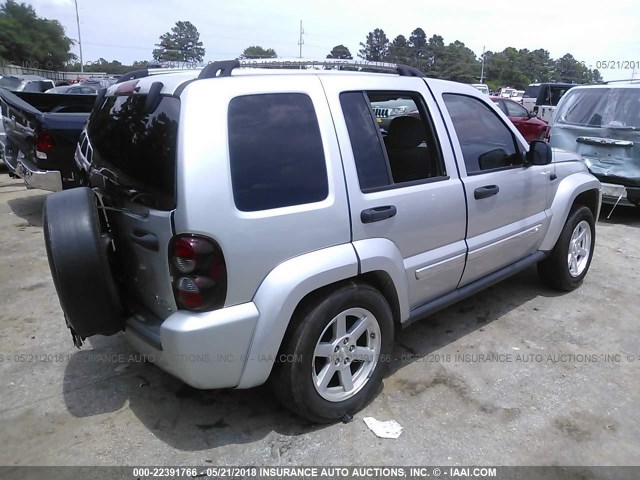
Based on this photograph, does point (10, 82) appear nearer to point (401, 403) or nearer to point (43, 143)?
point (43, 143)

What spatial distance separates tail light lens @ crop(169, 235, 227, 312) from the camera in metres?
2.27

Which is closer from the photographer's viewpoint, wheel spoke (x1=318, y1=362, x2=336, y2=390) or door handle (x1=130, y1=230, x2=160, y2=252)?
door handle (x1=130, y1=230, x2=160, y2=252)

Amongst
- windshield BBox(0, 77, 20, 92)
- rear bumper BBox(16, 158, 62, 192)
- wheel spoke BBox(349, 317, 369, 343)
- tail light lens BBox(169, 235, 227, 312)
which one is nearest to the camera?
tail light lens BBox(169, 235, 227, 312)

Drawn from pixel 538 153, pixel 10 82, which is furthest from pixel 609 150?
pixel 10 82

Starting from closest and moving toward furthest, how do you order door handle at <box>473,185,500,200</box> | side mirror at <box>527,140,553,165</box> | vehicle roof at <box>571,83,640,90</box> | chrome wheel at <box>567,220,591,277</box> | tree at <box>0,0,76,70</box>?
door handle at <box>473,185,500,200</box>
side mirror at <box>527,140,553,165</box>
chrome wheel at <box>567,220,591,277</box>
vehicle roof at <box>571,83,640,90</box>
tree at <box>0,0,76,70</box>

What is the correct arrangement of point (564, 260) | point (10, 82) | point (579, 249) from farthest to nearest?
point (10, 82), point (579, 249), point (564, 260)

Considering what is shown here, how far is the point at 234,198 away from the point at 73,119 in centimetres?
511

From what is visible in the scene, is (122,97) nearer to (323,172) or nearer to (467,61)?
(323,172)

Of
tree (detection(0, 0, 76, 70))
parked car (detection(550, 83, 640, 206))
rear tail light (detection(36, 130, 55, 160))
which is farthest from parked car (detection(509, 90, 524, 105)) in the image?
tree (detection(0, 0, 76, 70))

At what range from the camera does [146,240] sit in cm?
246

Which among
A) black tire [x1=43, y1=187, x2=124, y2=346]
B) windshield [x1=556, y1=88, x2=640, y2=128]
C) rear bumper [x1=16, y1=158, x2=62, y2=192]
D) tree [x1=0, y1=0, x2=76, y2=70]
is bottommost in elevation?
rear bumper [x1=16, y1=158, x2=62, y2=192]

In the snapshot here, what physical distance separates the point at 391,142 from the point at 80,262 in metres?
2.14

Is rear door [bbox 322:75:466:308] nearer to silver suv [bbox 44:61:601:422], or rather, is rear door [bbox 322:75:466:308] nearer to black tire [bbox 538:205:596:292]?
silver suv [bbox 44:61:601:422]

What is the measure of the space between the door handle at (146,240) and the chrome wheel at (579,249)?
12.4ft
